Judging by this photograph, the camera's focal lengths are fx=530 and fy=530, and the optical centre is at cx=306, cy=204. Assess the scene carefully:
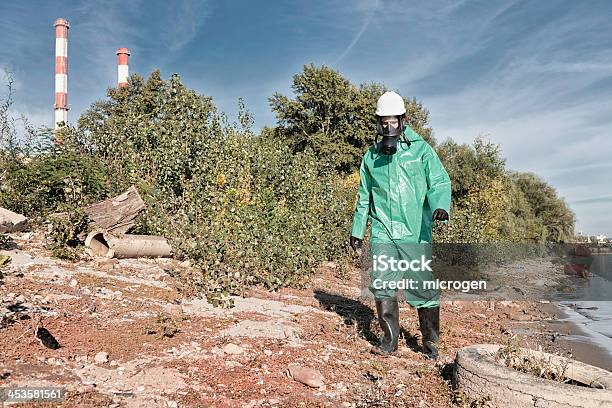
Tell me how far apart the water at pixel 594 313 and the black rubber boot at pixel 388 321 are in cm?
377

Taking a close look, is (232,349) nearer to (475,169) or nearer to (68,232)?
(68,232)

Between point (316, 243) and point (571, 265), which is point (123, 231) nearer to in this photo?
point (316, 243)

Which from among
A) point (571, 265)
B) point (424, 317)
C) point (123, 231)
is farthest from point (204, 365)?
point (571, 265)

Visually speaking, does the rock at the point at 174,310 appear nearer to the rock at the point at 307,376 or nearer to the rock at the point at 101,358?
the rock at the point at 101,358

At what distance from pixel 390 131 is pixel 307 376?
87.6 inches

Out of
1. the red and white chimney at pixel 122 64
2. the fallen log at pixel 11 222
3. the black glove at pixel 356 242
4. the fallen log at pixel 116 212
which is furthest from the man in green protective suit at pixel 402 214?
the red and white chimney at pixel 122 64

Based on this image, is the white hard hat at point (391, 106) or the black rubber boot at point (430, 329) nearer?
the white hard hat at point (391, 106)

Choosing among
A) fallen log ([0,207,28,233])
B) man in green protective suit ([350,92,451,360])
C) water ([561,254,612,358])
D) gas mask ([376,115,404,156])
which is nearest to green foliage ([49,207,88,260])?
fallen log ([0,207,28,233])

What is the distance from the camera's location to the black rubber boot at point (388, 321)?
15.9 ft

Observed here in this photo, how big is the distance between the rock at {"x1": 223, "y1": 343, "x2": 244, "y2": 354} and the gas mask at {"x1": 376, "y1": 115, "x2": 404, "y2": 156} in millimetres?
2159

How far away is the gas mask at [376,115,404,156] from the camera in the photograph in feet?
15.6

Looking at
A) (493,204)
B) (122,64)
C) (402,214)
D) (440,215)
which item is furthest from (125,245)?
(122,64)

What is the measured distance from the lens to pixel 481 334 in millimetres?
6844

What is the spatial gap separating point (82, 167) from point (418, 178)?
6.35 meters
